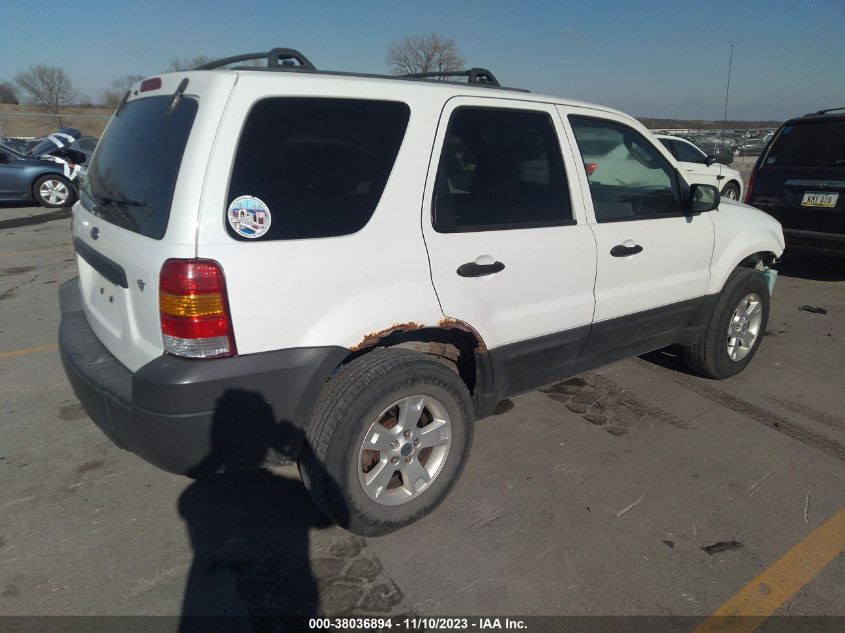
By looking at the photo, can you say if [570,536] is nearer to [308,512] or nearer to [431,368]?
[431,368]

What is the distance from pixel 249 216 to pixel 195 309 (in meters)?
0.38

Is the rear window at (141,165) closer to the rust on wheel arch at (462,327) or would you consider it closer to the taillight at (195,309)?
the taillight at (195,309)

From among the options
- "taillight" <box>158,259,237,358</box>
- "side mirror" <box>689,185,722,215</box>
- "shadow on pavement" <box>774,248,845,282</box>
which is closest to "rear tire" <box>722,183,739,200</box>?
"shadow on pavement" <box>774,248,845,282</box>

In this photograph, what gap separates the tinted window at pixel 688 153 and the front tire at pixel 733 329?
8287 millimetres

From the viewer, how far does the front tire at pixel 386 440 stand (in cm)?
243

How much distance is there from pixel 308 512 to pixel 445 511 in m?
0.65

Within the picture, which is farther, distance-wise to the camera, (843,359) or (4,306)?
(4,306)

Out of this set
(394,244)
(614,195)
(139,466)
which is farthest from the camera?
(614,195)

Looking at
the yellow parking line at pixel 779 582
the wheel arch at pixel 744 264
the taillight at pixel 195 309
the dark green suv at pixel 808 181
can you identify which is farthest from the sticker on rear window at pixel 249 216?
the dark green suv at pixel 808 181

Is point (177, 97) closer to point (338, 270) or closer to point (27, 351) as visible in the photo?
point (338, 270)

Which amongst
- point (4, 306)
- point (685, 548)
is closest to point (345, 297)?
point (685, 548)

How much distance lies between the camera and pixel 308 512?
2.84 metres

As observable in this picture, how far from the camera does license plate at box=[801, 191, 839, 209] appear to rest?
6.38 m

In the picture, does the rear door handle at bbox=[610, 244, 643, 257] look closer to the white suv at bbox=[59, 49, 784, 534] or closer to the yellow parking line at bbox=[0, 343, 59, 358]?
the white suv at bbox=[59, 49, 784, 534]
